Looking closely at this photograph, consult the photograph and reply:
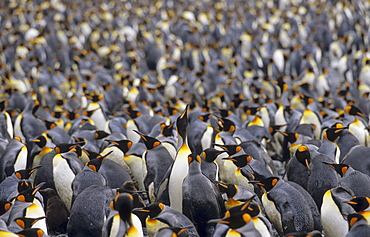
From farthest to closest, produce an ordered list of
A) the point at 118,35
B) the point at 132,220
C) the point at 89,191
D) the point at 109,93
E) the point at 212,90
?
the point at 118,35, the point at 212,90, the point at 109,93, the point at 89,191, the point at 132,220

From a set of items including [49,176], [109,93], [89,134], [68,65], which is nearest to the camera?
[49,176]

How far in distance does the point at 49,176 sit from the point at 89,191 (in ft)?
4.02

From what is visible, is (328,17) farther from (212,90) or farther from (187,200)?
(187,200)

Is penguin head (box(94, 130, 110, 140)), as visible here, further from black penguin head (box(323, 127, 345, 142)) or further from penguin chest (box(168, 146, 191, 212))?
black penguin head (box(323, 127, 345, 142))

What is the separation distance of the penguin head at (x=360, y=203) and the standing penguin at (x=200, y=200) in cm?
127

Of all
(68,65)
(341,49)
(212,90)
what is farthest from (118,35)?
(341,49)

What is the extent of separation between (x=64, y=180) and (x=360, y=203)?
3.26 metres

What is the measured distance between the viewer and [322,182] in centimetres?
564

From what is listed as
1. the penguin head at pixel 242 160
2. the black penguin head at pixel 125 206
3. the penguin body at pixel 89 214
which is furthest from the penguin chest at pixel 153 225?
the penguin head at pixel 242 160

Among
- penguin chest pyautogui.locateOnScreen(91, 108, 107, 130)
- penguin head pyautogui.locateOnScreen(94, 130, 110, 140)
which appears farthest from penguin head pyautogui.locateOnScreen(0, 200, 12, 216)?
penguin chest pyautogui.locateOnScreen(91, 108, 107, 130)

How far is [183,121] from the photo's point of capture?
18.4ft

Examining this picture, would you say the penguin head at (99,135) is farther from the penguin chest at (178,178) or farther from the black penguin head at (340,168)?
the black penguin head at (340,168)

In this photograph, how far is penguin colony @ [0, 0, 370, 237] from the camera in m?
4.99

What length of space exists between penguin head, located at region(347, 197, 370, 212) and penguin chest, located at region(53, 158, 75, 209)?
3105mm
